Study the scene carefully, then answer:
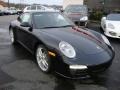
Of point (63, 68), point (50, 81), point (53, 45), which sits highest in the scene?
point (53, 45)

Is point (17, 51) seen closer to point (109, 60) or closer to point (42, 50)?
point (42, 50)

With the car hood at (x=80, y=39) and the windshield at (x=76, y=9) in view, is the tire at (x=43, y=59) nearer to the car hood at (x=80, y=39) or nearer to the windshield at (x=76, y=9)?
the car hood at (x=80, y=39)

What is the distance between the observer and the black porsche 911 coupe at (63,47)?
4.01 m

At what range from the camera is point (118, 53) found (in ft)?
21.8

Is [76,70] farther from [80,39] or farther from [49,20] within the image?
[49,20]

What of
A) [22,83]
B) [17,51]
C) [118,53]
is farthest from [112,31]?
[22,83]

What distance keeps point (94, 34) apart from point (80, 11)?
761cm

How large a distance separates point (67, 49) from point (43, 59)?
2.71 ft

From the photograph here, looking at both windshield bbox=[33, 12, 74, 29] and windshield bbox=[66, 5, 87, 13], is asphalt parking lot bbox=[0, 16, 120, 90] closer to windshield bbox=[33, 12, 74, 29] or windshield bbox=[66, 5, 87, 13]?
windshield bbox=[33, 12, 74, 29]

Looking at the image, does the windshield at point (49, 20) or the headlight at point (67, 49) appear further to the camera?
the windshield at point (49, 20)

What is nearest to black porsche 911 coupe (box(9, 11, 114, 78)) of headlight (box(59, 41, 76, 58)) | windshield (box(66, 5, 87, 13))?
headlight (box(59, 41, 76, 58))

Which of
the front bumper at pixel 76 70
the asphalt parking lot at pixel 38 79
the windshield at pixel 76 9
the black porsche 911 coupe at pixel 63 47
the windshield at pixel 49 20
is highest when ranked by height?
the windshield at pixel 76 9

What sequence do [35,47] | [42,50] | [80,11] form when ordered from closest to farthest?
[42,50]
[35,47]
[80,11]

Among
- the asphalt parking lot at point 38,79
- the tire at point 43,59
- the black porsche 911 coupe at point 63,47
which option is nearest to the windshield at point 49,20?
the black porsche 911 coupe at point 63,47
